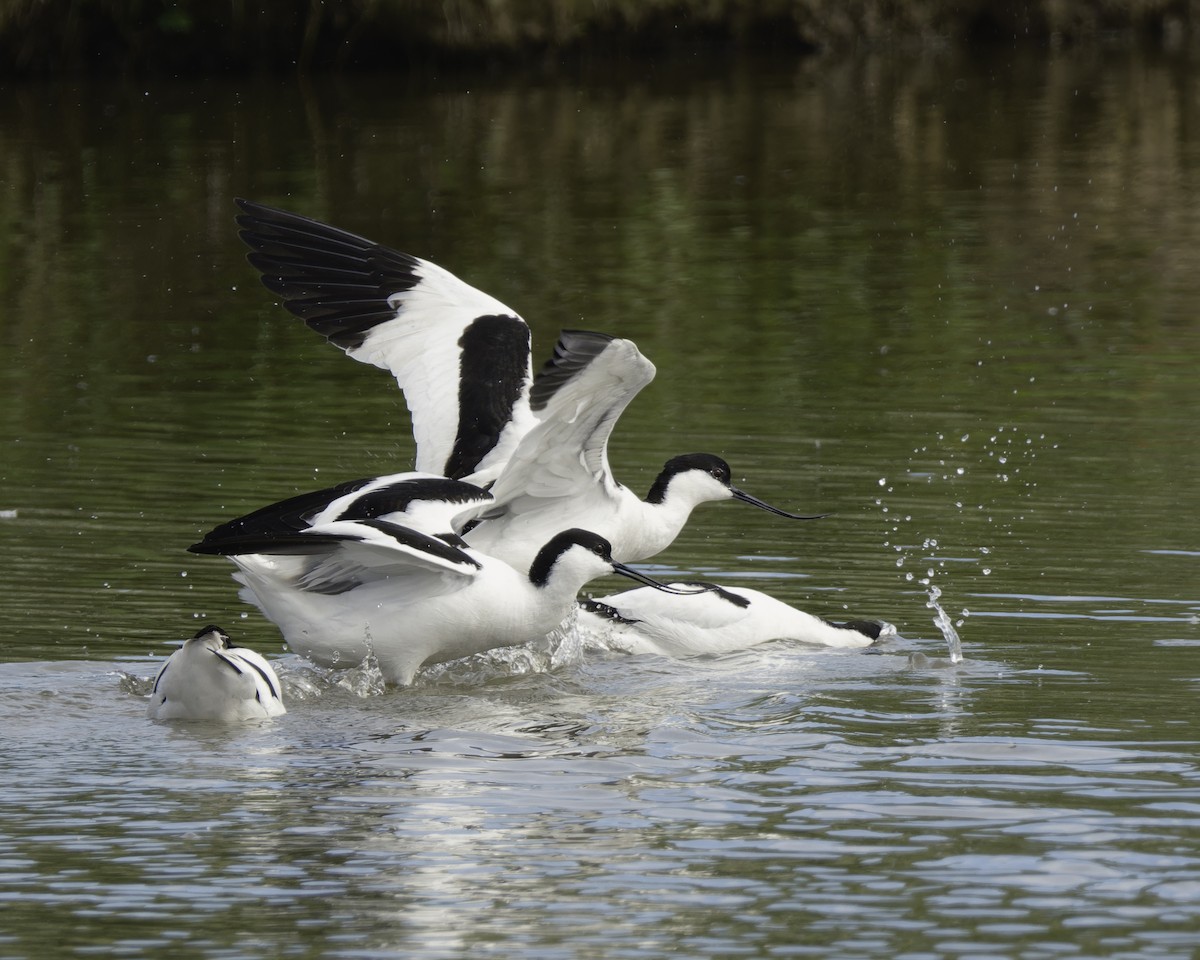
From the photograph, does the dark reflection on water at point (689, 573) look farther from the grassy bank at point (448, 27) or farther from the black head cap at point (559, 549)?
the grassy bank at point (448, 27)

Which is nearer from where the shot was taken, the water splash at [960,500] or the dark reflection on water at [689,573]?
the dark reflection on water at [689,573]

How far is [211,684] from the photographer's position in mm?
7645

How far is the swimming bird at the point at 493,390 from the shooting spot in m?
8.98

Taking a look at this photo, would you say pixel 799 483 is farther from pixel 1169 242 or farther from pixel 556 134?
pixel 556 134

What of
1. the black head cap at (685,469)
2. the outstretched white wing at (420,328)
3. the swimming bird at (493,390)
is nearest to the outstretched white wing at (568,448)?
the swimming bird at (493,390)

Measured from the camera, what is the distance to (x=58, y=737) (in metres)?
7.64

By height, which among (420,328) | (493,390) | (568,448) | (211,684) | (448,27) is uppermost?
(448,27)

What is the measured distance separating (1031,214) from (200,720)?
1561 centimetres

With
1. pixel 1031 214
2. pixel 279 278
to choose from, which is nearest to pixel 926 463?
pixel 279 278

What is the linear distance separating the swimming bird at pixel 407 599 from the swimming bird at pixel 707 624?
2.15 feet

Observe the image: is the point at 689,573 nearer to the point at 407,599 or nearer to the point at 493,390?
the point at 493,390

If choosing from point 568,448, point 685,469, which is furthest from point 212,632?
point 685,469

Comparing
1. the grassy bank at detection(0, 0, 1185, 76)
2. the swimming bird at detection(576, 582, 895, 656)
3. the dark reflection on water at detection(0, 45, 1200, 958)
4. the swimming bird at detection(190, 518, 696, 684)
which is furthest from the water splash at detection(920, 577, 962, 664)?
the grassy bank at detection(0, 0, 1185, 76)

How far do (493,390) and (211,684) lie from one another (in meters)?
2.90
